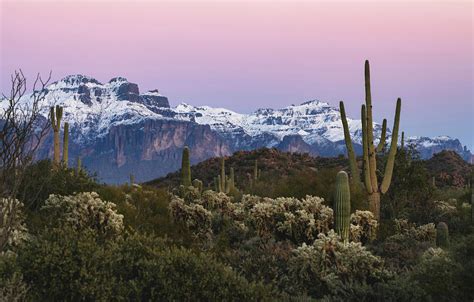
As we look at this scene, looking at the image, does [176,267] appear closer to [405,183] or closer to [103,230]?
[103,230]

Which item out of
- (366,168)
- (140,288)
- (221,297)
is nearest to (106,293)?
(140,288)

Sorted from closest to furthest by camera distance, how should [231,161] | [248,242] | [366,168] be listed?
[248,242], [366,168], [231,161]

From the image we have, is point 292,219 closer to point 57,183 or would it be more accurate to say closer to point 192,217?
point 192,217

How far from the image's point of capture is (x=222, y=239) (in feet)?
47.7

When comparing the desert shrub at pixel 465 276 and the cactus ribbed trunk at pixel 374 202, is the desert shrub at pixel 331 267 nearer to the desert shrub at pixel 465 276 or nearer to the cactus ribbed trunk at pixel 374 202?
the desert shrub at pixel 465 276

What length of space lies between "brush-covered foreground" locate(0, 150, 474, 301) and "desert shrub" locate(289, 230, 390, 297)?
0.9 inches

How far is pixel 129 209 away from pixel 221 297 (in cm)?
727

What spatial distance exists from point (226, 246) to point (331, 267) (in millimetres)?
3399

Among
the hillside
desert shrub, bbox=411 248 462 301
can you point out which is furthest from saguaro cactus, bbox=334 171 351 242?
the hillside

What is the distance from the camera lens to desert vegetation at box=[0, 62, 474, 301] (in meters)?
7.83

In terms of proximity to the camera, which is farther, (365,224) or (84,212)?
(365,224)

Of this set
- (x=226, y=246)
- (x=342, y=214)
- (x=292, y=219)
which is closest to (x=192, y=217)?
(x=226, y=246)

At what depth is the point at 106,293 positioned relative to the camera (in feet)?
25.1

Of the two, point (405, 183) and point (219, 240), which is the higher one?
point (405, 183)
